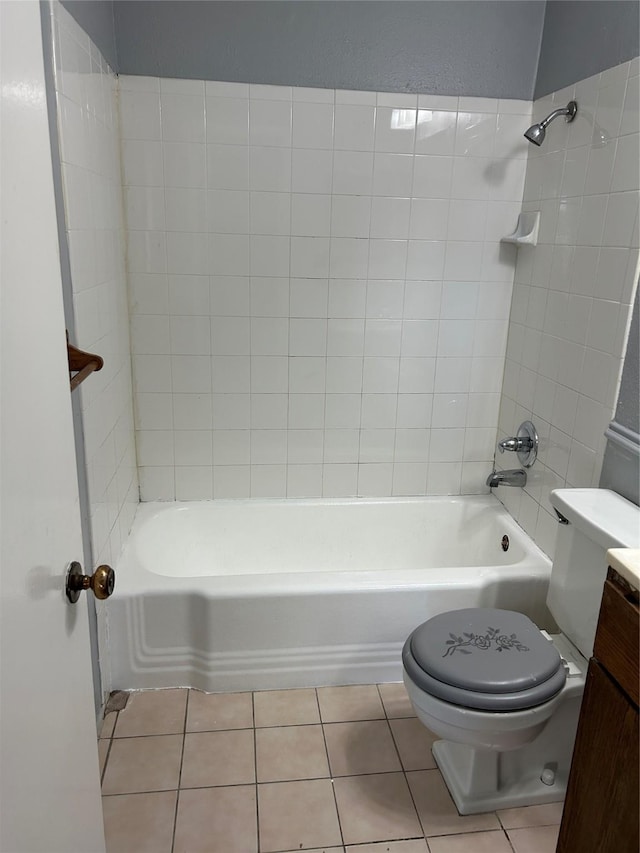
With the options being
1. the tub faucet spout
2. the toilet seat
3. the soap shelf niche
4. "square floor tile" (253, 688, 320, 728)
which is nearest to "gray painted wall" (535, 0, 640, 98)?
the soap shelf niche

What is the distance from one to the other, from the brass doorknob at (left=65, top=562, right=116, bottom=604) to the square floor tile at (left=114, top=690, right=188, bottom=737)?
1153mm

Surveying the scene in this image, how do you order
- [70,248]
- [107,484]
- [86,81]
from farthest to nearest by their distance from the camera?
[107,484] → [86,81] → [70,248]

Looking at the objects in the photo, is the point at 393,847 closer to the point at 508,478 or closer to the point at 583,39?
the point at 508,478

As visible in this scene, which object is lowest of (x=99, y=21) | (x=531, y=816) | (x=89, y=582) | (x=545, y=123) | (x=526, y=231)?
(x=531, y=816)

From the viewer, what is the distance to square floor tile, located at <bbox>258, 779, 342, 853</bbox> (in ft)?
5.07

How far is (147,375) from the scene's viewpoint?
2.38 metres

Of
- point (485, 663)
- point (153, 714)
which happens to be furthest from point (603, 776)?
A: point (153, 714)

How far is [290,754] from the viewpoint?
1806mm

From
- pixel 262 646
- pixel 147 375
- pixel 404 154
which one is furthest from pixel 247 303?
pixel 262 646

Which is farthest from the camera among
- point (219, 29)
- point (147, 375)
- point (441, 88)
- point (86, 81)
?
point (147, 375)

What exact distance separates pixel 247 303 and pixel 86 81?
87 centimetres

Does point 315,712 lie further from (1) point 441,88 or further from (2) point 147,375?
(1) point 441,88

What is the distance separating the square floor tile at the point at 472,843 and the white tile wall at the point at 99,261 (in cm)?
107

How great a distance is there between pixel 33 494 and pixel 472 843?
4.70ft
